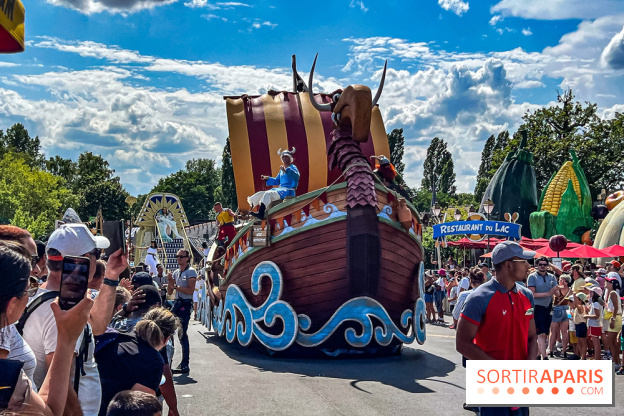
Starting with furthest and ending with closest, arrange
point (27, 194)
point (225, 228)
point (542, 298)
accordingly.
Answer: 1. point (27, 194)
2. point (225, 228)
3. point (542, 298)

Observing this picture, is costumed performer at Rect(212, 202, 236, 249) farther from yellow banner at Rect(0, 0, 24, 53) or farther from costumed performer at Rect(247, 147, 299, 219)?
yellow banner at Rect(0, 0, 24, 53)

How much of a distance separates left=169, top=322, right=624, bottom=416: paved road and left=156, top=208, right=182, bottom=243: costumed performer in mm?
22082

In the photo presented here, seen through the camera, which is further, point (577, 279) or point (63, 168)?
point (63, 168)

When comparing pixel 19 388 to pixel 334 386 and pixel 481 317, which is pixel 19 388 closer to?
pixel 481 317

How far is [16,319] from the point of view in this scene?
7.43 feet

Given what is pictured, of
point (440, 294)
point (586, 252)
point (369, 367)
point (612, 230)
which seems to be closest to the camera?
point (369, 367)

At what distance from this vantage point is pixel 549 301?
32.8 ft

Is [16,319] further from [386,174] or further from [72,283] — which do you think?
[386,174]

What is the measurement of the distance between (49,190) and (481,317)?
2108 inches

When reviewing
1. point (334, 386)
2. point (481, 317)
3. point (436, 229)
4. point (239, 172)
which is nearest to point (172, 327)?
point (481, 317)

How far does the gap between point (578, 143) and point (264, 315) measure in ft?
119

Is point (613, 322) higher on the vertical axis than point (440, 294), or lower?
lower

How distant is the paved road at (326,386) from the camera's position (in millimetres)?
6605

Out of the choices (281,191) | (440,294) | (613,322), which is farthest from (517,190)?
(281,191)
